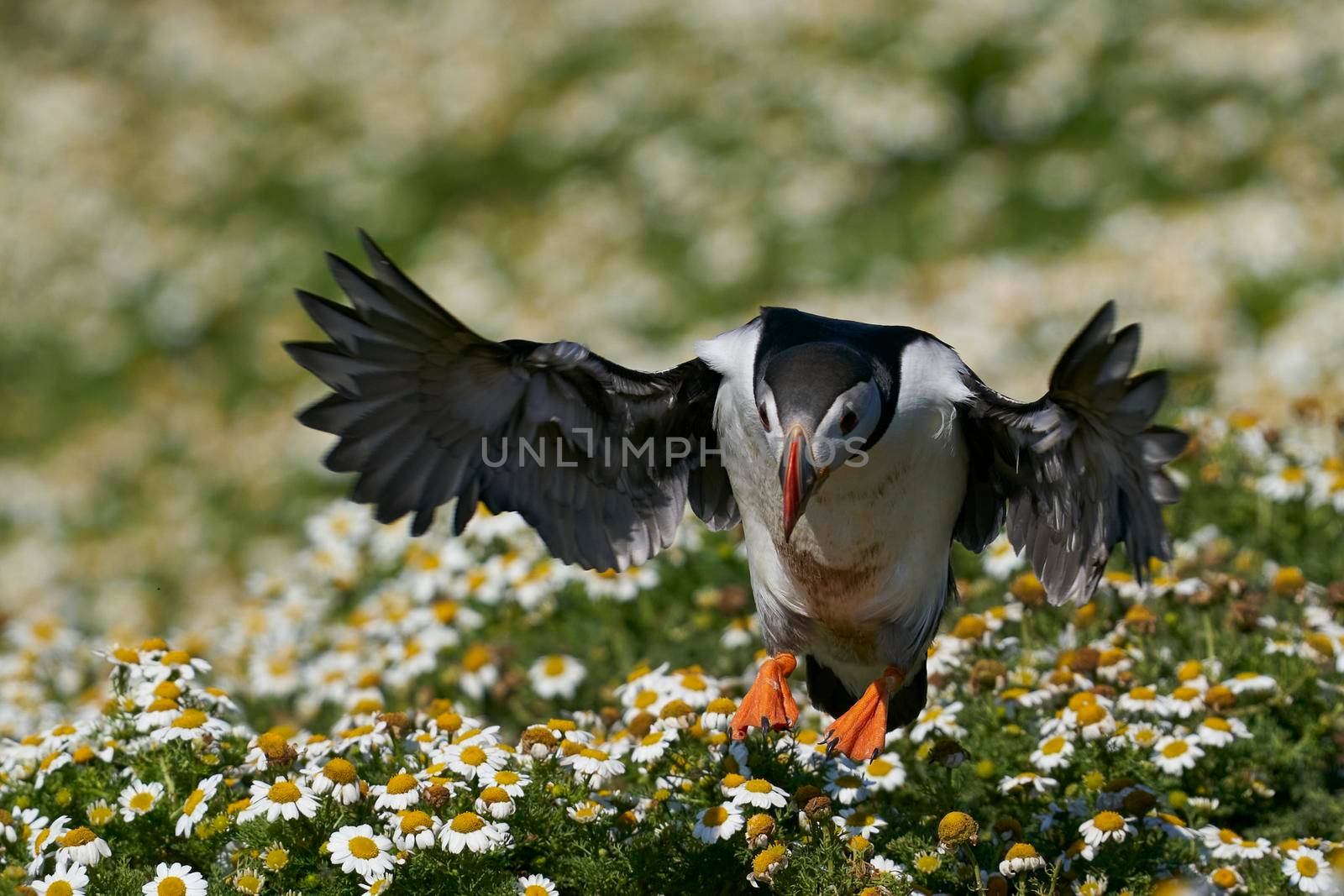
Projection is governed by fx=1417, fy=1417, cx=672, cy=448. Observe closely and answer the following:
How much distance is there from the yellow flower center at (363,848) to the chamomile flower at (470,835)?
176 millimetres

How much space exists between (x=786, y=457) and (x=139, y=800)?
2.18m

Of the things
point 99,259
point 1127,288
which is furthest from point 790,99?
point 99,259

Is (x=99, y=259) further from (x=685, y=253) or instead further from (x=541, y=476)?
(x=541, y=476)

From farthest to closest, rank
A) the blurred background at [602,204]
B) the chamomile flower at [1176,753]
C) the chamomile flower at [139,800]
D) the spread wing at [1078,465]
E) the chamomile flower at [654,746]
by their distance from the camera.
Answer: the blurred background at [602,204] < the chamomile flower at [1176,753] < the chamomile flower at [654,746] < the chamomile flower at [139,800] < the spread wing at [1078,465]

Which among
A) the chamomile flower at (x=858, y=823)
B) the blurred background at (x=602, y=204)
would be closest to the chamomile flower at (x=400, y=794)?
the chamomile flower at (x=858, y=823)

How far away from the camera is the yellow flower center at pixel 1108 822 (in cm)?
396

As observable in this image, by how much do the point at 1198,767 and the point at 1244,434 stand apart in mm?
2489

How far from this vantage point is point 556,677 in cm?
588

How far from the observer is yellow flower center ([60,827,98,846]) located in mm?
3979

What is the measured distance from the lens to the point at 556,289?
1450 centimetres

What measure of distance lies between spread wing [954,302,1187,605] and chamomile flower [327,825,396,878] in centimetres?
205

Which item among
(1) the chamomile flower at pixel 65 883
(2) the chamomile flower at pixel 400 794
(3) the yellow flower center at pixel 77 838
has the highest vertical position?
(2) the chamomile flower at pixel 400 794

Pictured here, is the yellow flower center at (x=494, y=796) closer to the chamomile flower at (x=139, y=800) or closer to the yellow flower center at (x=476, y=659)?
the chamomile flower at (x=139, y=800)

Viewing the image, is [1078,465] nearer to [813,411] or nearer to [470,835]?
[813,411]
